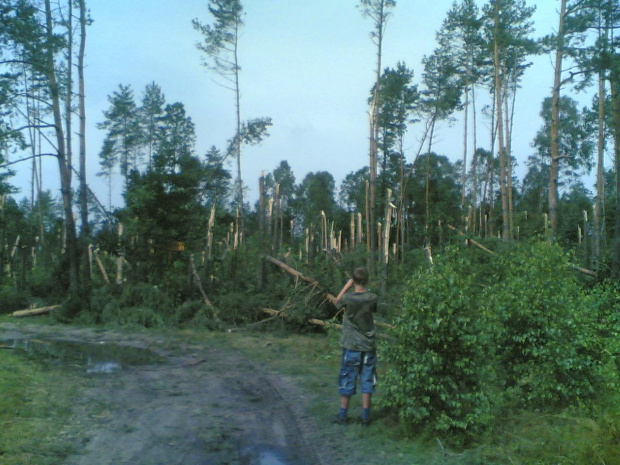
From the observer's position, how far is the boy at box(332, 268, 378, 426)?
283 inches

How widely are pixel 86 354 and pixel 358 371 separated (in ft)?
27.0

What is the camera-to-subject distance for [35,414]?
721 centimetres

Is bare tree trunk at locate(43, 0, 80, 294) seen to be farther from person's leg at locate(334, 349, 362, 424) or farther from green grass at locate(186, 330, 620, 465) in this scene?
person's leg at locate(334, 349, 362, 424)

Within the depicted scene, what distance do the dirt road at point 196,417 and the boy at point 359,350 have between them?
0.60 m

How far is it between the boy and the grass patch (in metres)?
3.12

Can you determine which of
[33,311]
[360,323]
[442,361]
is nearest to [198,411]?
[360,323]

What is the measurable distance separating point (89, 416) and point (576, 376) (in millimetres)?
6071

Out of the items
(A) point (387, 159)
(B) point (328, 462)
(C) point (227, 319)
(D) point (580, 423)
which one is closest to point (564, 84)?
(C) point (227, 319)

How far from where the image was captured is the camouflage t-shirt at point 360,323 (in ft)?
23.7

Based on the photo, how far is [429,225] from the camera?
3281 centimetres

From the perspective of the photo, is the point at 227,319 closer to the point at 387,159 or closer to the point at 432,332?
the point at 432,332

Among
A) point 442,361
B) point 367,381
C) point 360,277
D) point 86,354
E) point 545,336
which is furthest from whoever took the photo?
point 86,354

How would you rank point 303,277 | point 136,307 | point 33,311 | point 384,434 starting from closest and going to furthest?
point 384,434
point 303,277
point 136,307
point 33,311

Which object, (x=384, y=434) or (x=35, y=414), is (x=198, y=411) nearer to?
(x=35, y=414)
